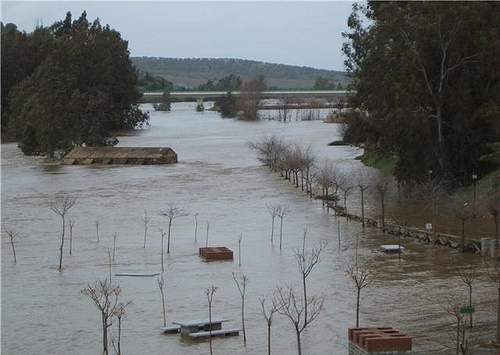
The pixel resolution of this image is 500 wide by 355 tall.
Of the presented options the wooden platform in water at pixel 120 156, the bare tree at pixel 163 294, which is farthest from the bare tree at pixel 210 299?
the wooden platform in water at pixel 120 156

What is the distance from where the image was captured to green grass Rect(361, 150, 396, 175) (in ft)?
179

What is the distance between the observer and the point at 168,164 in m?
63.7

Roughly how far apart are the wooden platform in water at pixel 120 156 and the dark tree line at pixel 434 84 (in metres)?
23.5

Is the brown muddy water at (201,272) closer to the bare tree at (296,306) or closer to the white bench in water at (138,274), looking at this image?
the bare tree at (296,306)

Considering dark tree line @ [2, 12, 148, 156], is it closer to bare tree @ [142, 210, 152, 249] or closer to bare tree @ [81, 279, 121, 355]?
bare tree @ [142, 210, 152, 249]

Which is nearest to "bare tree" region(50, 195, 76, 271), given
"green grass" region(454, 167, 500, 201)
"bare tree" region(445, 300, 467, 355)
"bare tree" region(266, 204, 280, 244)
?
"bare tree" region(266, 204, 280, 244)

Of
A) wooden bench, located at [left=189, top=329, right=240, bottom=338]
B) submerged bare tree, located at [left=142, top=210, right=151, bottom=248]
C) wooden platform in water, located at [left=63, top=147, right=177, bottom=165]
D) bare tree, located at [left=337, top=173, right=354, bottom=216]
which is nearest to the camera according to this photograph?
wooden bench, located at [left=189, top=329, right=240, bottom=338]

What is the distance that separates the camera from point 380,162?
58156 mm

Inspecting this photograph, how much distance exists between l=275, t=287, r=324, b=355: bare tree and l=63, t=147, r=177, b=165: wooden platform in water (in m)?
40.7

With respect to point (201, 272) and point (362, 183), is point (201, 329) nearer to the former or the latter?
point (201, 272)

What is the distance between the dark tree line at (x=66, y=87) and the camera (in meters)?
70.1

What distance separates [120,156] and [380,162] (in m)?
18.4

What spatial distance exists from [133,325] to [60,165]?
45.3 metres

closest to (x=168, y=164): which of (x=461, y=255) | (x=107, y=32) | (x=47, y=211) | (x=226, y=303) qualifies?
(x=47, y=211)
